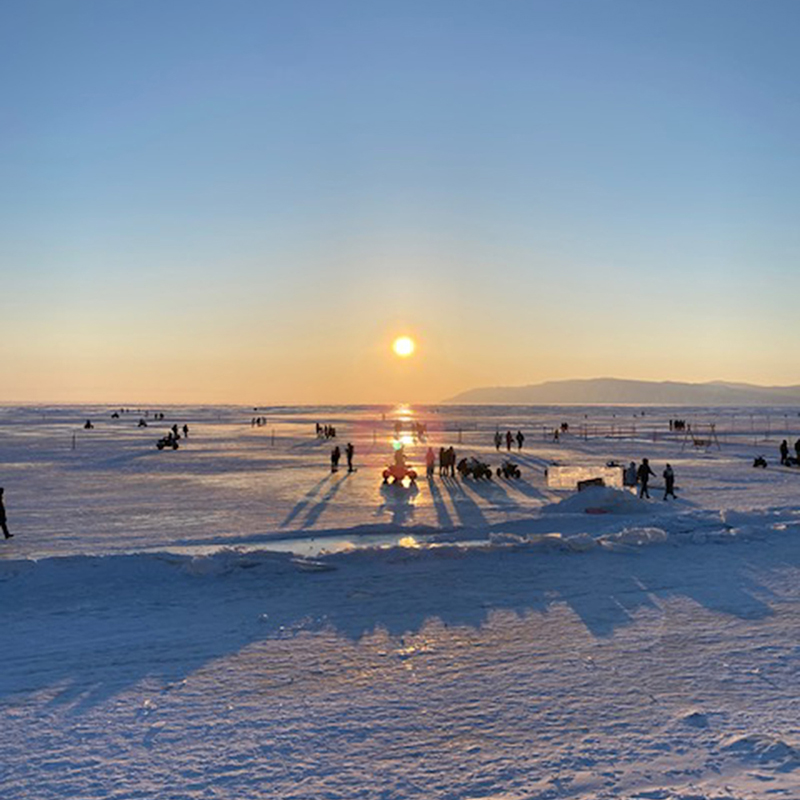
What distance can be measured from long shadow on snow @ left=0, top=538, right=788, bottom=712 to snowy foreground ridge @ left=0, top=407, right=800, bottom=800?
52mm

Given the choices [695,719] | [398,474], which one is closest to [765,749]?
[695,719]

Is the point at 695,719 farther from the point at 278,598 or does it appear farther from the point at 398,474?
the point at 398,474

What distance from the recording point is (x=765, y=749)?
21.7ft

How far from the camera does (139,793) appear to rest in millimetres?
5988

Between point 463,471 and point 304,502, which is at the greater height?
point 463,471

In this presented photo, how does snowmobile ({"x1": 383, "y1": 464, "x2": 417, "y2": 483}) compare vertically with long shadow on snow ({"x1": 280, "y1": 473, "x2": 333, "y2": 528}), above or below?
above

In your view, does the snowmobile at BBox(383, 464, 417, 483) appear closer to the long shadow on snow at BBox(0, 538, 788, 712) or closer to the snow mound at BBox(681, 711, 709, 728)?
the long shadow on snow at BBox(0, 538, 788, 712)

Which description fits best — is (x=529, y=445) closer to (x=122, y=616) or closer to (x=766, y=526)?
(x=766, y=526)

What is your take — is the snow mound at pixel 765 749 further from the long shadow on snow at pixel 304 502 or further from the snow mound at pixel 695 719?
the long shadow on snow at pixel 304 502

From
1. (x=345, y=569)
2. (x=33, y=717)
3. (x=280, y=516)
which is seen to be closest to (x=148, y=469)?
(x=280, y=516)

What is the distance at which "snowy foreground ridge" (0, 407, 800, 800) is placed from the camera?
249 inches

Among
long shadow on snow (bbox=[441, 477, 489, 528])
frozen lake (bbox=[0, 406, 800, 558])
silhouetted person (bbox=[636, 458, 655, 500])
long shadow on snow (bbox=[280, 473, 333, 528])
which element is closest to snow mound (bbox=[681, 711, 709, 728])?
frozen lake (bbox=[0, 406, 800, 558])

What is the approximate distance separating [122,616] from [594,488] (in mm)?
14941

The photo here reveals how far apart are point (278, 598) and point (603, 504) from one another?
41.3 ft
